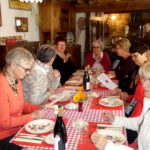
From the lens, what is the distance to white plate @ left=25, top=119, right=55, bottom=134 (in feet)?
4.49

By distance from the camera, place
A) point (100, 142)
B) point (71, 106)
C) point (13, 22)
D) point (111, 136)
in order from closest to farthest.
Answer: point (100, 142)
point (111, 136)
point (71, 106)
point (13, 22)

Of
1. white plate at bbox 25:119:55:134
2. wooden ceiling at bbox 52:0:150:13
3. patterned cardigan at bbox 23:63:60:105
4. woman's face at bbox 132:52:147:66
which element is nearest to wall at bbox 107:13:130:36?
wooden ceiling at bbox 52:0:150:13

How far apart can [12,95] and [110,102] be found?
0.90 metres

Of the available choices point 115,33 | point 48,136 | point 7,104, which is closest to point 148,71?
point 48,136

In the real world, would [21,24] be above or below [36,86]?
above

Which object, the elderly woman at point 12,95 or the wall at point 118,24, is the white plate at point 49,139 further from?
the wall at point 118,24

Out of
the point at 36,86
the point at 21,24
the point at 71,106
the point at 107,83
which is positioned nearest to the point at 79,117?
the point at 71,106

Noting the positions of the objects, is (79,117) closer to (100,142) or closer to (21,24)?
(100,142)

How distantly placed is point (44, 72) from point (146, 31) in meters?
6.54

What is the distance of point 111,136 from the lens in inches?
50.4

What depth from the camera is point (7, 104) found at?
154 centimetres

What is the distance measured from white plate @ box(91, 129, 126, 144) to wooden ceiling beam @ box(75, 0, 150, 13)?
17.7 feet

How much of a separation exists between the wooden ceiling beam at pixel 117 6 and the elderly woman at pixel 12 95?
504 centimetres

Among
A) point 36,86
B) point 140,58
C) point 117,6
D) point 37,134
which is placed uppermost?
point 117,6
